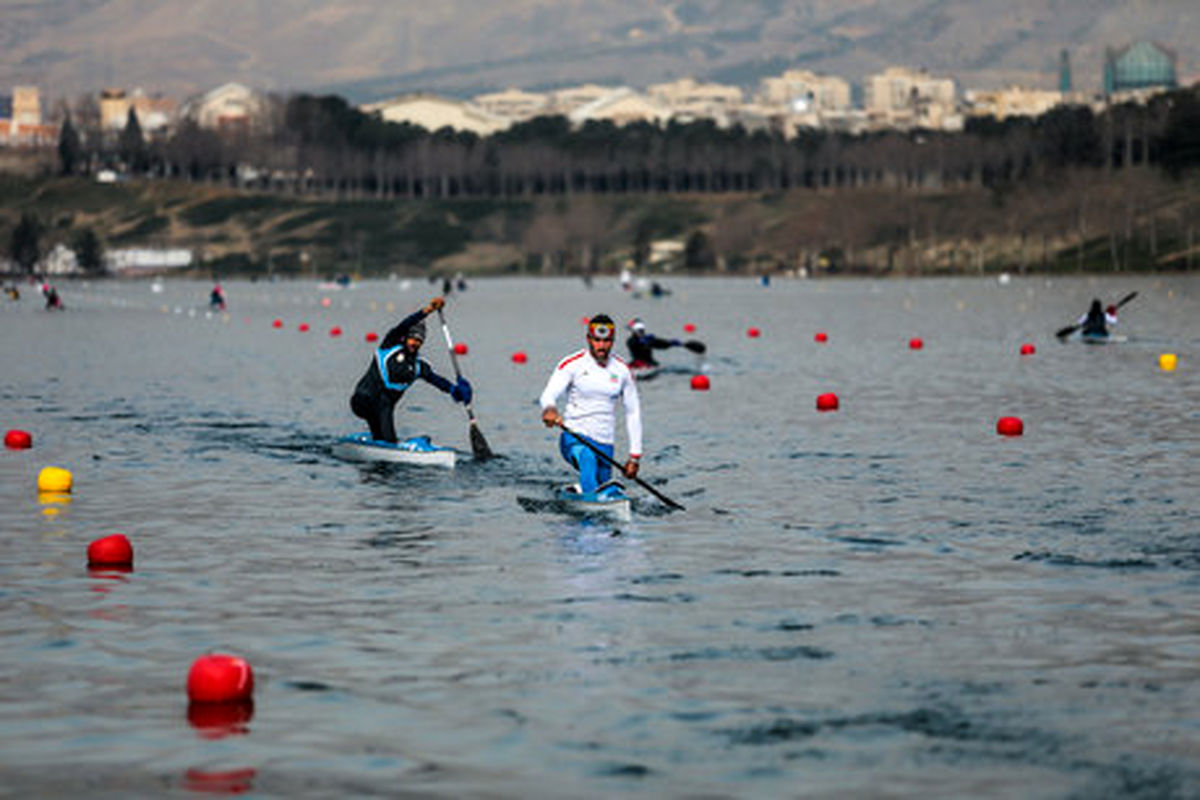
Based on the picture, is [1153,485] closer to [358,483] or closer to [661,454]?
[661,454]

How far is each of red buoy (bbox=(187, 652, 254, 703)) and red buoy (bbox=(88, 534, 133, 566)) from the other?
25.1 ft

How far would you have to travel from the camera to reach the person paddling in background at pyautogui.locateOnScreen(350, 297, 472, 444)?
34.4 meters

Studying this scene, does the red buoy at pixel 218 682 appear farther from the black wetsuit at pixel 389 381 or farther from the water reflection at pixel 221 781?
the black wetsuit at pixel 389 381

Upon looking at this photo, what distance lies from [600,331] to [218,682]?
11.5 meters

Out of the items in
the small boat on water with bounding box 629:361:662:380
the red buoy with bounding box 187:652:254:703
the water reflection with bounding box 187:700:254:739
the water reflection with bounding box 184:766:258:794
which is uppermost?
the small boat on water with bounding box 629:361:662:380

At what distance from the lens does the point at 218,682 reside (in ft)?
51.9

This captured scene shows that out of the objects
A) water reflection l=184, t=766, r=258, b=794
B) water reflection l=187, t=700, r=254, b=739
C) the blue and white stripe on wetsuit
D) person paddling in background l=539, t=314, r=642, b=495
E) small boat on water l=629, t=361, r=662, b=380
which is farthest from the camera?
small boat on water l=629, t=361, r=662, b=380

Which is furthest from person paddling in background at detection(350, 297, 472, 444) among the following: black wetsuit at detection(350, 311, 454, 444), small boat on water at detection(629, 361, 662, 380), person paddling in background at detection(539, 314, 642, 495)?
small boat on water at detection(629, 361, 662, 380)

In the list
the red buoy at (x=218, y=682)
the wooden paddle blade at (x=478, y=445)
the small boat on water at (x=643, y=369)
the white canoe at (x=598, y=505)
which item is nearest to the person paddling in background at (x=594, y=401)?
the white canoe at (x=598, y=505)

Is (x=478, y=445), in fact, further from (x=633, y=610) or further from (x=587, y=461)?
(x=633, y=610)

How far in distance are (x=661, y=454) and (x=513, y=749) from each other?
22.7 metres

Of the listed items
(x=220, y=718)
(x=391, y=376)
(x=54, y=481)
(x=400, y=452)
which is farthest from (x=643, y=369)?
(x=220, y=718)

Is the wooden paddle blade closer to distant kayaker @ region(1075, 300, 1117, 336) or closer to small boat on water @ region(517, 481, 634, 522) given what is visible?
small boat on water @ region(517, 481, 634, 522)

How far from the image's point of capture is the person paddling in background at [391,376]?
3438 cm
